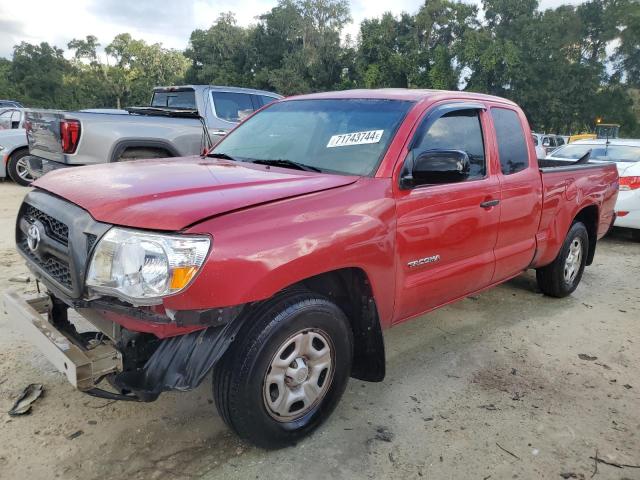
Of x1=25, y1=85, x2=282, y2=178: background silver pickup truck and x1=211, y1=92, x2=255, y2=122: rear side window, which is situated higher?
x1=211, y1=92, x2=255, y2=122: rear side window

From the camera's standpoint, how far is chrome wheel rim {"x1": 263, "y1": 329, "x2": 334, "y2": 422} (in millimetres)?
2490

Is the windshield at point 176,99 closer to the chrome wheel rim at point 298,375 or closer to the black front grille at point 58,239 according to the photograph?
the black front grille at point 58,239

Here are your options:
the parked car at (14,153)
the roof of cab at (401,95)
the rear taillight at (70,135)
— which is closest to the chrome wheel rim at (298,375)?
the roof of cab at (401,95)

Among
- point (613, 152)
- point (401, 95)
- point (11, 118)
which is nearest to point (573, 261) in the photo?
point (401, 95)

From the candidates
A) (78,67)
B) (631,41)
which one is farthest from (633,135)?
(78,67)

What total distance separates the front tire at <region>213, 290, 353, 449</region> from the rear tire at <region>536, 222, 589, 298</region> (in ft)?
9.86

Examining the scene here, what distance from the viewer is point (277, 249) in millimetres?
2285

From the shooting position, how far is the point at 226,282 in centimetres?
214

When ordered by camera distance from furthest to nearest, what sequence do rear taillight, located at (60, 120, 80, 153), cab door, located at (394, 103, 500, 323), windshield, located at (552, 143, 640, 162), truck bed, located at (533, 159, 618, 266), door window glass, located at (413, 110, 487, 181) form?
windshield, located at (552, 143, 640, 162) → rear taillight, located at (60, 120, 80, 153) → truck bed, located at (533, 159, 618, 266) → door window glass, located at (413, 110, 487, 181) → cab door, located at (394, 103, 500, 323)

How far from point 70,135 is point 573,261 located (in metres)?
5.91

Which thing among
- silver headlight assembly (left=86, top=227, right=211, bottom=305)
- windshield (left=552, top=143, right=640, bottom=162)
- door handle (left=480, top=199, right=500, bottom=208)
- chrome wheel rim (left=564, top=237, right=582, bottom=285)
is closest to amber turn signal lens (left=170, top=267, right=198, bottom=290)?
silver headlight assembly (left=86, top=227, right=211, bottom=305)

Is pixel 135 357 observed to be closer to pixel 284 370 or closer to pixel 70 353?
pixel 70 353

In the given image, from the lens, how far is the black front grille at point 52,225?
7.98 ft

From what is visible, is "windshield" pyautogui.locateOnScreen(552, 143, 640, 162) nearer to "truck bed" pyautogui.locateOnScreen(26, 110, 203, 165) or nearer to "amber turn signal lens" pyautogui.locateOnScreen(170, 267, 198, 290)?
"truck bed" pyautogui.locateOnScreen(26, 110, 203, 165)
